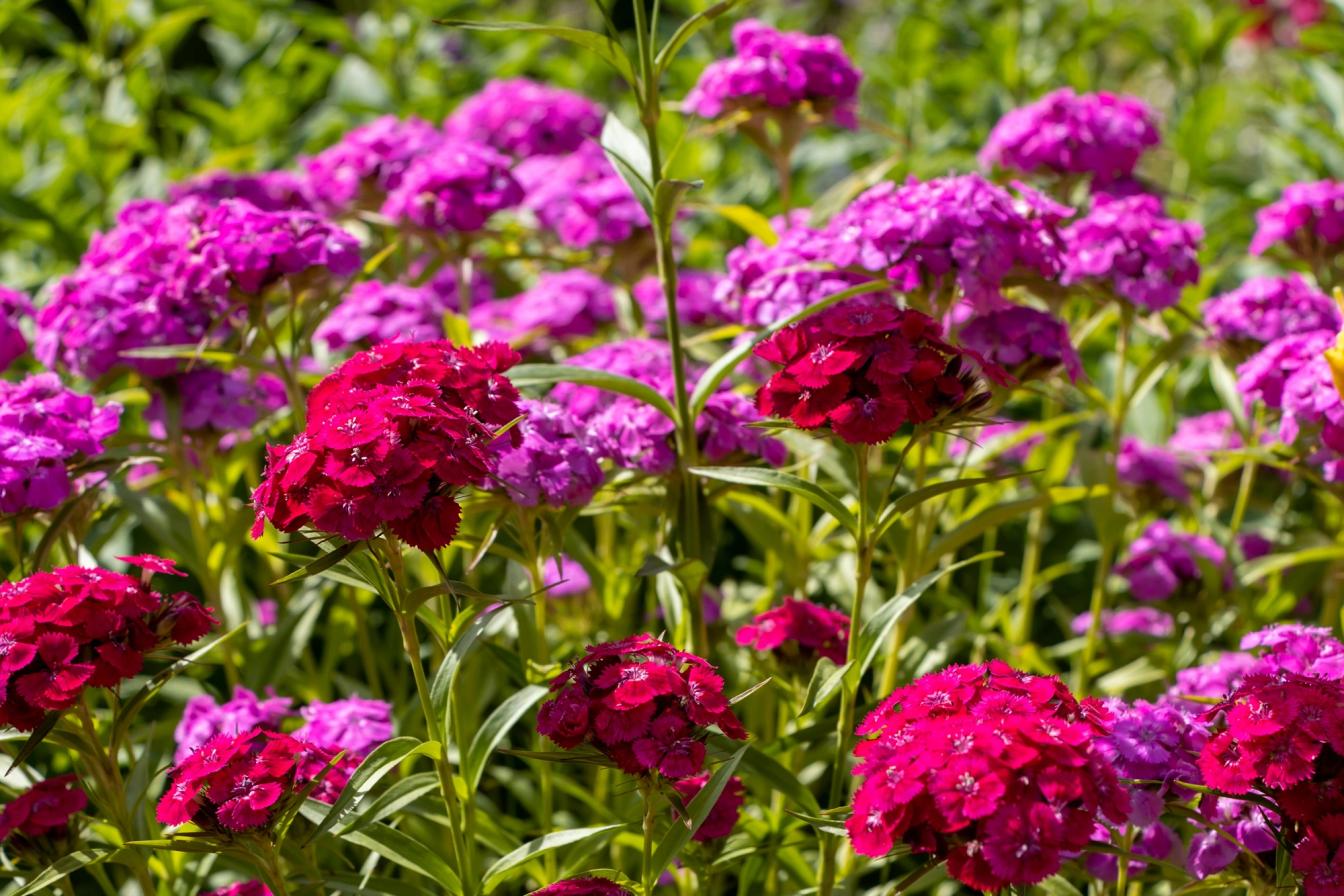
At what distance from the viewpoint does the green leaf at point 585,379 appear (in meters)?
2.36

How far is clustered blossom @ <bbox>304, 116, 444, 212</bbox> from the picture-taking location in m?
3.87

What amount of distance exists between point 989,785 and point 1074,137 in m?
2.34

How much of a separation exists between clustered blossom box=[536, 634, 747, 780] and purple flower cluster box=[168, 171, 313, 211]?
218 cm

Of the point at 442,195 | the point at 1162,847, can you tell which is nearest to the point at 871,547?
the point at 1162,847

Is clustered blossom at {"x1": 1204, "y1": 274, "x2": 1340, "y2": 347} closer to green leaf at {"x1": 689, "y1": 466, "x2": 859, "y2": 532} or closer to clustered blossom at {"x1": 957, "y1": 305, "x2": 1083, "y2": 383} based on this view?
clustered blossom at {"x1": 957, "y1": 305, "x2": 1083, "y2": 383}

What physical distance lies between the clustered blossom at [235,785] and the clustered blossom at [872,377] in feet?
2.78

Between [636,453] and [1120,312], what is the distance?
48.2 inches

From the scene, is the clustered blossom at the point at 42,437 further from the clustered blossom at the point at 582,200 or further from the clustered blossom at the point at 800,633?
the clustered blossom at the point at 582,200

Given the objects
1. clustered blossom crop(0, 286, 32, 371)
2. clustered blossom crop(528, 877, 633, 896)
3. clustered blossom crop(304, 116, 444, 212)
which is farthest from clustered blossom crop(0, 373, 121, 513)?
clustered blossom crop(304, 116, 444, 212)

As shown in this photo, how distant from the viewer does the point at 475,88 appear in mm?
6500

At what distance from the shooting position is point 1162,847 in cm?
231

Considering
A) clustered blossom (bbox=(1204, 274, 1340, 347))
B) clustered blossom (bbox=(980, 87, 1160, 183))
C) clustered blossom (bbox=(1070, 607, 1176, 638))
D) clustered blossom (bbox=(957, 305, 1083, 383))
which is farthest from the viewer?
clustered blossom (bbox=(1070, 607, 1176, 638))

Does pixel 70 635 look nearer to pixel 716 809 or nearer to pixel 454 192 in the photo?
pixel 716 809

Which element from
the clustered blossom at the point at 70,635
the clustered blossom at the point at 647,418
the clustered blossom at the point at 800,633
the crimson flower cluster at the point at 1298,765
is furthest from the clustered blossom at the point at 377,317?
the crimson flower cluster at the point at 1298,765
